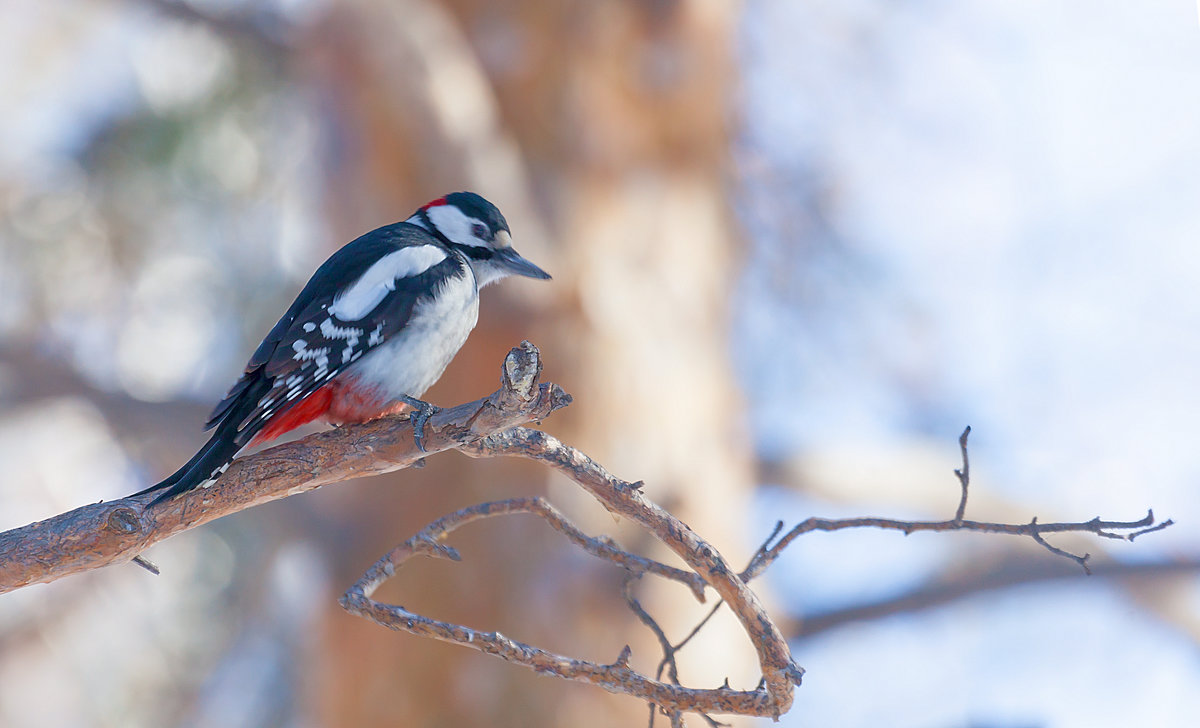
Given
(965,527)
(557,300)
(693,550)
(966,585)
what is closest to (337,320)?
(693,550)

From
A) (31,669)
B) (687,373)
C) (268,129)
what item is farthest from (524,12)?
(31,669)

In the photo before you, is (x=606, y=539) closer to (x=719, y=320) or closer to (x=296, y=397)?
(x=296, y=397)

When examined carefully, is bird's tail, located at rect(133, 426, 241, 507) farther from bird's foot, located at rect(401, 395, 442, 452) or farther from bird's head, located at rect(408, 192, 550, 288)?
bird's head, located at rect(408, 192, 550, 288)

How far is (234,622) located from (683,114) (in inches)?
145

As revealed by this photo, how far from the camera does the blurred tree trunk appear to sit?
3.54 meters

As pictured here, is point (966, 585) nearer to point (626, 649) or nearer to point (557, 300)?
point (557, 300)

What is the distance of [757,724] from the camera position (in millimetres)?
4008

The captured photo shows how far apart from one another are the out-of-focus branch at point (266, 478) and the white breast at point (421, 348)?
16 centimetres

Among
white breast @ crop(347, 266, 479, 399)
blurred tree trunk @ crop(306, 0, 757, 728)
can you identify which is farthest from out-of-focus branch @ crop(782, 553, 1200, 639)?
white breast @ crop(347, 266, 479, 399)

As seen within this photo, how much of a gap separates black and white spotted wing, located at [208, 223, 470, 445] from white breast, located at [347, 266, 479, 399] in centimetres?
2

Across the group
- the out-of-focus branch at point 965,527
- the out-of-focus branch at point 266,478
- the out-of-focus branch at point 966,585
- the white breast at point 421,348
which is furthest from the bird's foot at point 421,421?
the out-of-focus branch at point 966,585

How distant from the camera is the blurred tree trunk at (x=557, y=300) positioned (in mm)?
3537

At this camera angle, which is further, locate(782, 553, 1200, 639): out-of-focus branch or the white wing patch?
locate(782, 553, 1200, 639): out-of-focus branch

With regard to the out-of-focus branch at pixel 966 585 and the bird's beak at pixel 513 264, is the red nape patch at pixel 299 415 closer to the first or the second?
the bird's beak at pixel 513 264
